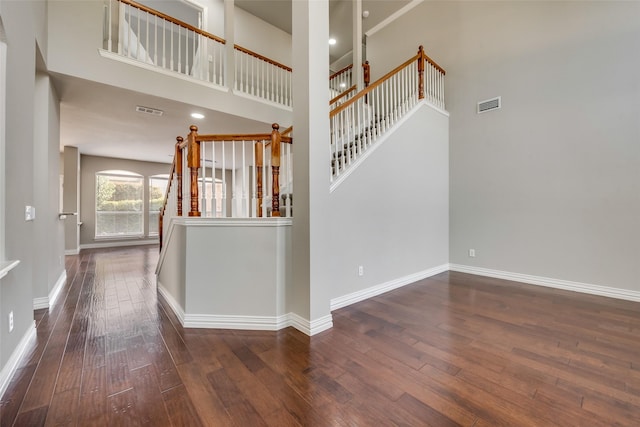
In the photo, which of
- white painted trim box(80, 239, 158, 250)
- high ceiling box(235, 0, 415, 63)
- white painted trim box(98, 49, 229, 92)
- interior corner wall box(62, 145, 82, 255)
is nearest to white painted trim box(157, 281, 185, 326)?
white painted trim box(98, 49, 229, 92)

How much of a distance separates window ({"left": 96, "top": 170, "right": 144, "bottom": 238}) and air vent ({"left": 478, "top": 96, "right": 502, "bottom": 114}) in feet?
28.7

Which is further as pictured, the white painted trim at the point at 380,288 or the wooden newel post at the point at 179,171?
the white painted trim at the point at 380,288

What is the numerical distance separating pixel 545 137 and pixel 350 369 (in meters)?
4.01

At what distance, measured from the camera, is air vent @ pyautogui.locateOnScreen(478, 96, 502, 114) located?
4.07 m

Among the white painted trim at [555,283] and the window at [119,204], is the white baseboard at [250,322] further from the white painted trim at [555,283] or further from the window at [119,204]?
the window at [119,204]

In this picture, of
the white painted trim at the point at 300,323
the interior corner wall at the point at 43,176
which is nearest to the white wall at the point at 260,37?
the interior corner wall at the point at 43,176

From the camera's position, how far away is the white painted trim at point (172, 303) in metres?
2.57

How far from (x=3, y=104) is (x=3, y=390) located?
5.66 feet

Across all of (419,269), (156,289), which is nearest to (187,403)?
(156,289)

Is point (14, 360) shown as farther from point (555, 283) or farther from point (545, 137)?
point (545, 137)

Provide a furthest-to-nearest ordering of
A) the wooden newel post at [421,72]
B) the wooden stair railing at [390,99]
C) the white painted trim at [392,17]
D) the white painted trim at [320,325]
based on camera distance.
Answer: the white painted trim at [392,17] < the wooden newel post at [421,72] < the wooden stair railing at [390,99] < the white painted trim at [320,325]

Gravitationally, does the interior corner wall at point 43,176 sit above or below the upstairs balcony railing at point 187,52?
below

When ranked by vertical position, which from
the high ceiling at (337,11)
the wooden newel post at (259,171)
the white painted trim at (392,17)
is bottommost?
the wooden newel post at (259,171)

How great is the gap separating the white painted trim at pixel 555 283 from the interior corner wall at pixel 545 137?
0.21 ft
